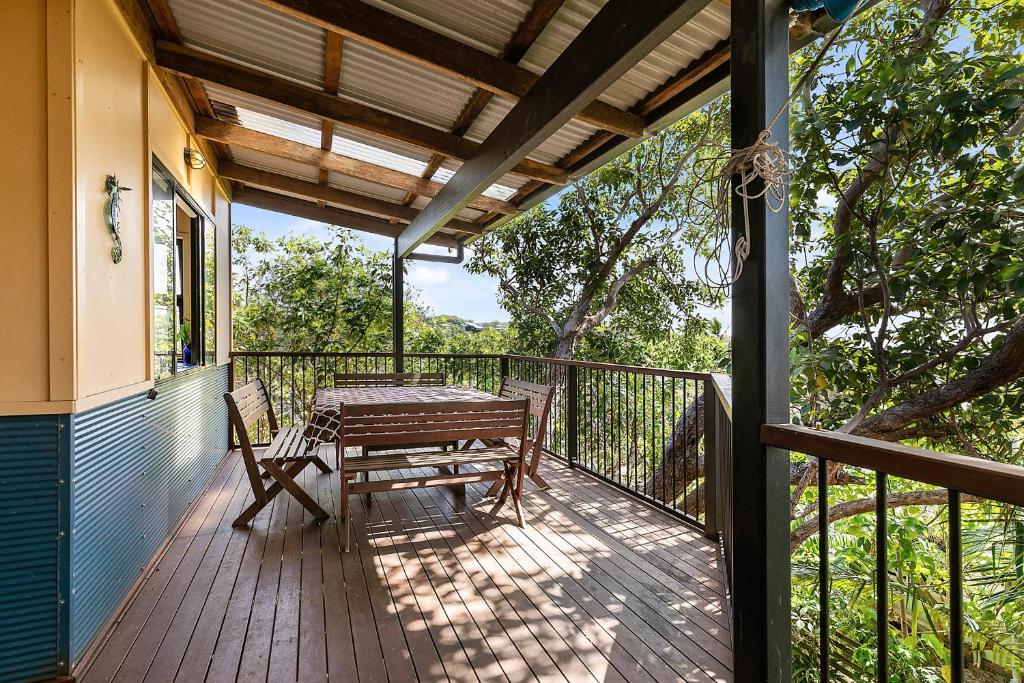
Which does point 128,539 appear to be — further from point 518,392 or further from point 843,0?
point 843,0

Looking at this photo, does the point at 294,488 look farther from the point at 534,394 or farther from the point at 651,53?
the point at 651,53

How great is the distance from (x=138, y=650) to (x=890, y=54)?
541 cm

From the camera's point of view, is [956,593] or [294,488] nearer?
[956,593]

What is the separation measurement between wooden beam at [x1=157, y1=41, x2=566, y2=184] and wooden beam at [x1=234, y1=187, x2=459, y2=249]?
109 inches

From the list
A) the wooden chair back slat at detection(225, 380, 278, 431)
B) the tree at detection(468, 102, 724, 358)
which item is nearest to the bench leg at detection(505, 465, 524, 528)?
the wooden chair back slat at detection(225, 380, 278, 431)

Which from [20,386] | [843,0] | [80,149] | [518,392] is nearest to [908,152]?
[843,0]

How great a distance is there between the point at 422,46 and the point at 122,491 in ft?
8.15

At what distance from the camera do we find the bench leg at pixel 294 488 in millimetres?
2932

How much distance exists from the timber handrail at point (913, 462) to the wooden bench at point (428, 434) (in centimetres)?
187

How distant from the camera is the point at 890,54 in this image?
3643 millimetres

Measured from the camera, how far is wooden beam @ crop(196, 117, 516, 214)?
3.99 m

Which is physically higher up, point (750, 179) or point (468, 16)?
point (468, 16)

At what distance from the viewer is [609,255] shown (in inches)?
311

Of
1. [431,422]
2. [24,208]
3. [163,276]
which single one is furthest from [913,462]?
[163,276]
